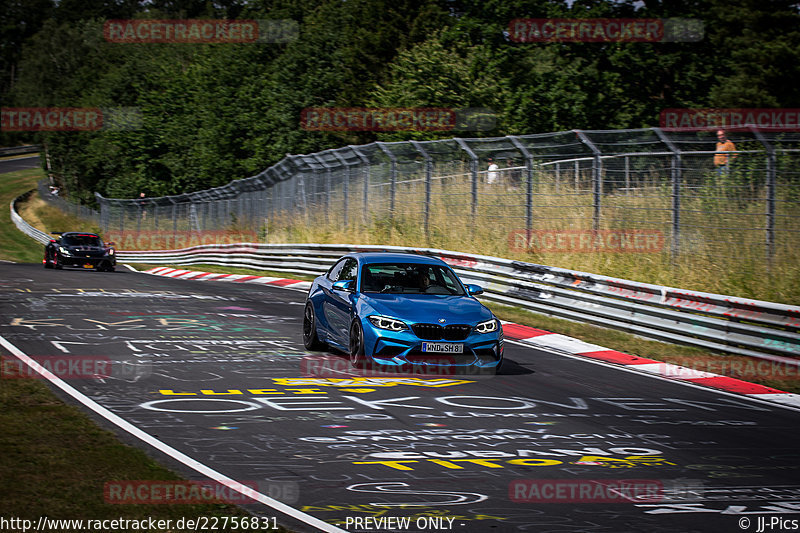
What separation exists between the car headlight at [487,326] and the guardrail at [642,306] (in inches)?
155

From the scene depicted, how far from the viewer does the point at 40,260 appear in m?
53.3

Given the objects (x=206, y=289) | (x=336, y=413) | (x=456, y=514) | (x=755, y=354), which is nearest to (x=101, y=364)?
(x=336, y=413)

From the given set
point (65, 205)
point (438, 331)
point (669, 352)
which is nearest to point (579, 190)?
point (669, 352)

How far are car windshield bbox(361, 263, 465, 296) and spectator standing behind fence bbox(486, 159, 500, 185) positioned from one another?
8318 mm

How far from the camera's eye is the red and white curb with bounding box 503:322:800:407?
11148 millimetres

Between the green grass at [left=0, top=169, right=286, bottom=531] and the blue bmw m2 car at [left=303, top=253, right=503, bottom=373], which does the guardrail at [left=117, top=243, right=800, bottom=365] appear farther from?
the green grass at [left=0, top=169, right=286, bottom=531]

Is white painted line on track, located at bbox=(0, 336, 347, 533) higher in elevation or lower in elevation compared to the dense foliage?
lower

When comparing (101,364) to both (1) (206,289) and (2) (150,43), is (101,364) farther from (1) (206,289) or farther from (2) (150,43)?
(2) (150,43)

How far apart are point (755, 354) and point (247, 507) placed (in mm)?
8792

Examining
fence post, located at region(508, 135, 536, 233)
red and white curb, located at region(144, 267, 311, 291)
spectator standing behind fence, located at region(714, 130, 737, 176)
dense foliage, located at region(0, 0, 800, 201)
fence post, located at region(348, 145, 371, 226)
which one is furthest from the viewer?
dense foliage, located at region(0, 0, 800, 201)

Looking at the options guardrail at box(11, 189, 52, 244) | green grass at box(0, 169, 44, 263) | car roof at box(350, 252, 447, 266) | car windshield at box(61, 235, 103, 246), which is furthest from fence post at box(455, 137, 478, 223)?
guardrail at box(11, 189, 52, 244)

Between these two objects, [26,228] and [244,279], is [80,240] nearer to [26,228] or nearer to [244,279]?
[244,279]

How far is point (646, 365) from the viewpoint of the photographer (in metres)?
12.9

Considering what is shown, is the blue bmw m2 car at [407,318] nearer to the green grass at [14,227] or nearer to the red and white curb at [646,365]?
the red and white curb at [646,365]
